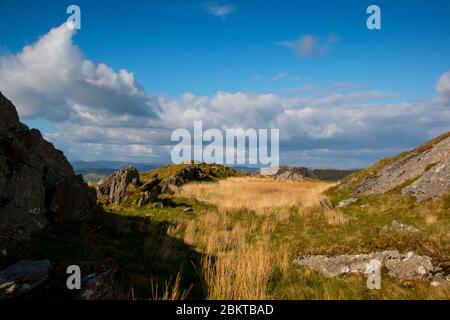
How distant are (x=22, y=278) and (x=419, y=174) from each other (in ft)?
88.4

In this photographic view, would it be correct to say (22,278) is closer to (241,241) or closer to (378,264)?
(378,264)

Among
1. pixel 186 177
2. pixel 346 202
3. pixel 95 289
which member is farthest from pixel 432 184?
pixel 186 177

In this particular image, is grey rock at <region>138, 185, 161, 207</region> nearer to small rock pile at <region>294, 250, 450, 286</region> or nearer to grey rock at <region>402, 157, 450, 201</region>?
small rock pile at <region>294, 250, 450, 286</region>

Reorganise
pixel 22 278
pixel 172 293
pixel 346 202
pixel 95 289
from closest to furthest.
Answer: pixel 95 289 < pixel 22 278 < pixel 172 293 < pixel 346 202

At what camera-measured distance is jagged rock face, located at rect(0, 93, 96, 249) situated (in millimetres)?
11961

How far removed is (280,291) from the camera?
1010 cm

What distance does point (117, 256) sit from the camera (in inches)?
472

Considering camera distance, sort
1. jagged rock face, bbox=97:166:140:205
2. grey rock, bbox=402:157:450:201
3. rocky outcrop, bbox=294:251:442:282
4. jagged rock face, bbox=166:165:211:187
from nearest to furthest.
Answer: rocky outcrop, bbox=294:251:442:282
grey rock, bbox=402:157:450:201
jagged rock face, bbox=97:166:140:205
jagged rock face, bbox=166:165:211:187

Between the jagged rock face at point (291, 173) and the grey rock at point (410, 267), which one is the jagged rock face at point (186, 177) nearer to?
the jagged rock face at point (291, 173)

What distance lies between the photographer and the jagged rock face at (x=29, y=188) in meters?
12.0

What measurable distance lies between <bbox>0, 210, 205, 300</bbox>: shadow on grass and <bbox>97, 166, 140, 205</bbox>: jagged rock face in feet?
40.3

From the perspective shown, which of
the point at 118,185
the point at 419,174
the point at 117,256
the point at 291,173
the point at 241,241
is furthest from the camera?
the point at 291,173

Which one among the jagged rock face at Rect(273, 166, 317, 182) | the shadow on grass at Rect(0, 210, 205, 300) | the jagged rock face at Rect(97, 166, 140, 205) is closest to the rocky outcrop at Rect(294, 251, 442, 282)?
the shadow on grass at Rect(0, 210, 205, 300)
